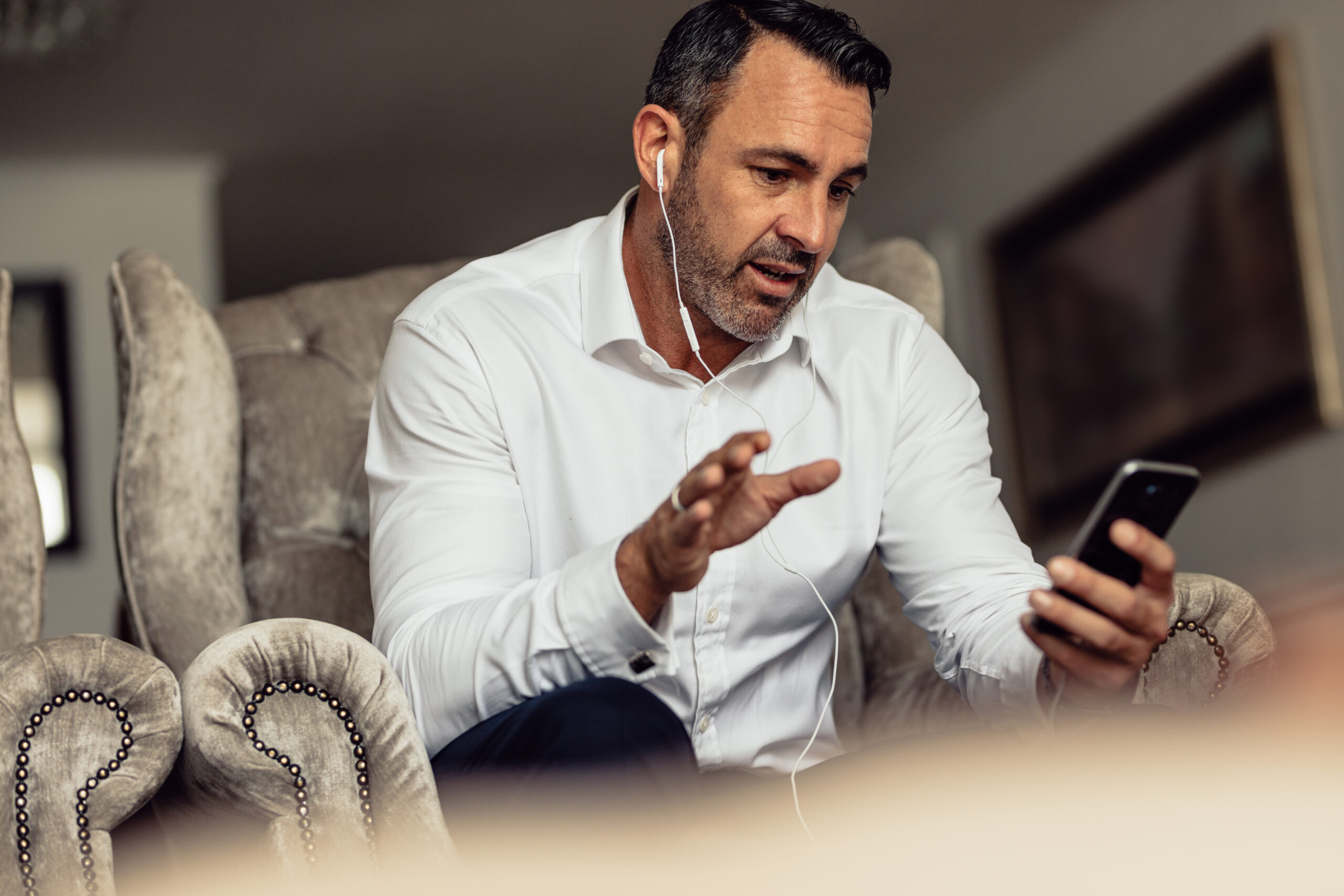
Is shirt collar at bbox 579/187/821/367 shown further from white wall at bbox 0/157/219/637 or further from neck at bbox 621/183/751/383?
white wall at bbox 0/157/219/637

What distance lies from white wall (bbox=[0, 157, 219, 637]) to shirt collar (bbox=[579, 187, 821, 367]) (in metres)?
3.50

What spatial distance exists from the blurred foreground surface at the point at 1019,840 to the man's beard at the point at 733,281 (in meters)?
0.65

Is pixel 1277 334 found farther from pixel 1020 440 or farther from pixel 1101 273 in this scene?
pixel 1020 440

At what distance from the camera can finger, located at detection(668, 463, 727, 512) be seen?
0.96 m

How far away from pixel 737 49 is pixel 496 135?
11.6 ft

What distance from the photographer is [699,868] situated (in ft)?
2.28

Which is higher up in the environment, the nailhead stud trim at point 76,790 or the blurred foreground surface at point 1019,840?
the blurred foreground surface at point 1019,840

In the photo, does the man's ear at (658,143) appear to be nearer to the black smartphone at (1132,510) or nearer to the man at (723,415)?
the man at (723,415)

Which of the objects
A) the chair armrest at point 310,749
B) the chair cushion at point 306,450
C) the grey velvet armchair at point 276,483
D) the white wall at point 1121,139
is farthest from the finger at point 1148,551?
Answer: the white wall at point 1121,139

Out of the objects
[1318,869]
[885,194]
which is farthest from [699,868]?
[885,194]

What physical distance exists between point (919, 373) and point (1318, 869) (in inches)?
45.1

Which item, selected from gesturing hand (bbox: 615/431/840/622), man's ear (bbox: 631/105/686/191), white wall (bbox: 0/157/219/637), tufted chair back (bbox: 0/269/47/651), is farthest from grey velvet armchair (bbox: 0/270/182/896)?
white wall (bbox: 0/157/219/637)

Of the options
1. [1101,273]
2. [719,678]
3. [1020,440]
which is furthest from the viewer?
[1020,440]

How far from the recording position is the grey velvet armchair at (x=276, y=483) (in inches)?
62.7
